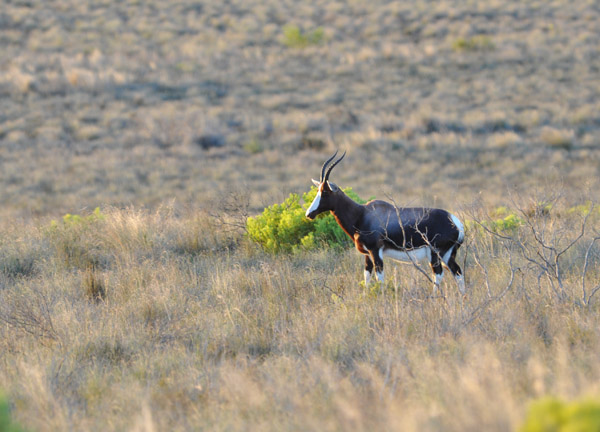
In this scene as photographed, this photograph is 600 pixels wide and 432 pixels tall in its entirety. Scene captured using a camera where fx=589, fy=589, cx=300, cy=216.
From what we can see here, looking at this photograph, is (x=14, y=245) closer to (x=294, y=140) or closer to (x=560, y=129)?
(x=294, y=140)

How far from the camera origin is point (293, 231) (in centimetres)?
859

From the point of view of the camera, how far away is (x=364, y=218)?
6.57 m

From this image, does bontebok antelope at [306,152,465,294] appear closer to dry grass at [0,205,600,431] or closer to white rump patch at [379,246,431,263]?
white rump patch at [379,246,431,263]

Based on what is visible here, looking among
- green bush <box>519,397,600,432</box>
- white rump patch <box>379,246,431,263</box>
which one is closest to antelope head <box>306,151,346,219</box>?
white rump patch <box>379,246,431,263</box>

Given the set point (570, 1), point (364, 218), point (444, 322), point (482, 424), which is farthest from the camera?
point (570, 1)

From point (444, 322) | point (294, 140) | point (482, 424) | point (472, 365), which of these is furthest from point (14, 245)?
point (294, 140)

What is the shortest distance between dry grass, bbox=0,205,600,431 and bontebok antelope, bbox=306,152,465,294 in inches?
12.0

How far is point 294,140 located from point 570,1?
2690 cm

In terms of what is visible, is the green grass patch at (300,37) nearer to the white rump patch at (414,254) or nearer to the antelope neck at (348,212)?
the antelope neck at (348,212)

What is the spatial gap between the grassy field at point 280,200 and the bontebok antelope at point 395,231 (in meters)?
0.32

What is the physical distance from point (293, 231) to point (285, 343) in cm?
359

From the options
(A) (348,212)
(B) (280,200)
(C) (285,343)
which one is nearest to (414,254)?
(A) (348,212)

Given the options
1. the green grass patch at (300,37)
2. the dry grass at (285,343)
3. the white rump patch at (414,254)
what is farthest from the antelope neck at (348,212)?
the green grass patch at (300,37)

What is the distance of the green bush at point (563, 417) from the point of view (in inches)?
A: 89.0
